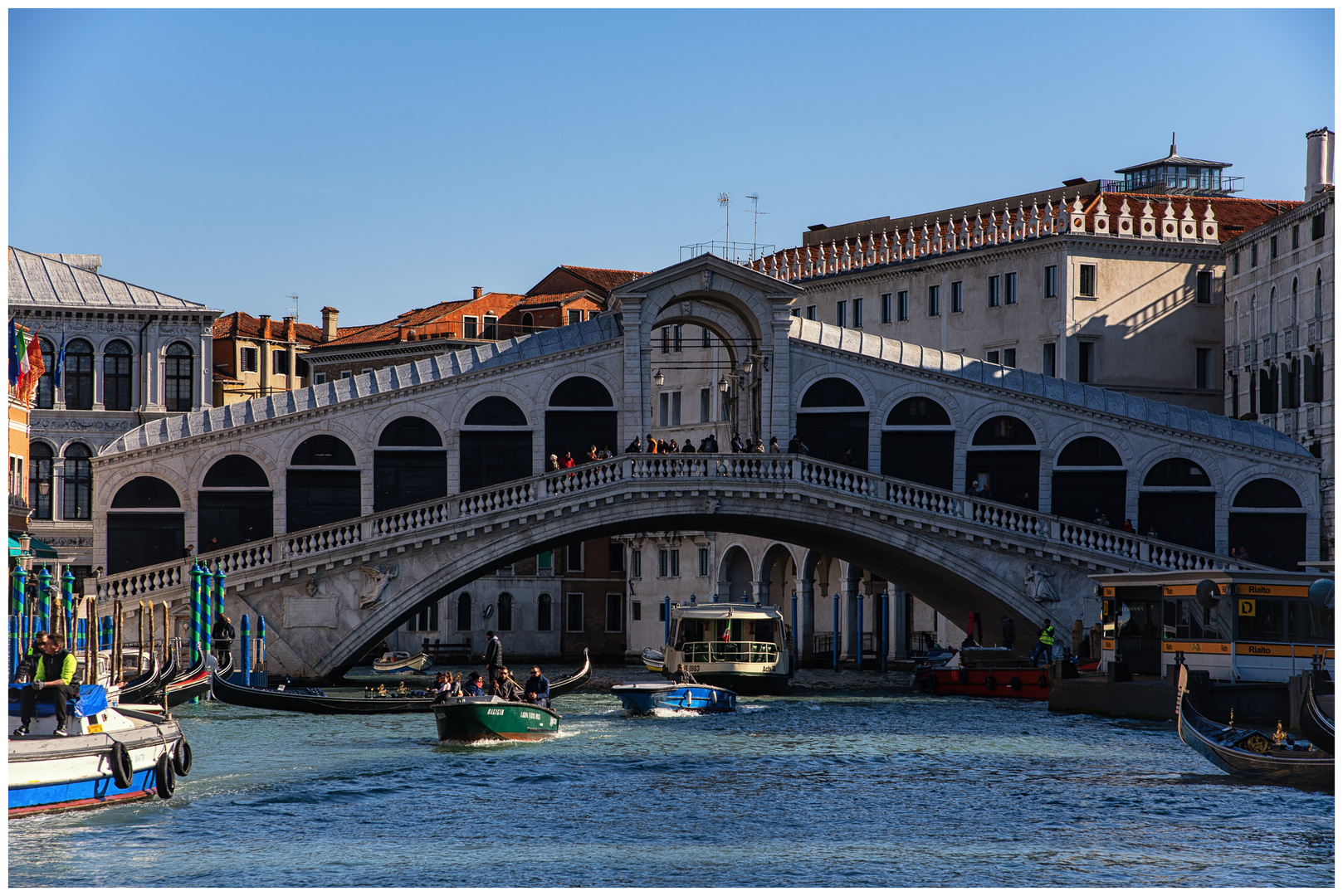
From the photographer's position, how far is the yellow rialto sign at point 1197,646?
2855cm

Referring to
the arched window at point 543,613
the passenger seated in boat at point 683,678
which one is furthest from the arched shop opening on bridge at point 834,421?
the arched window at point 543,613

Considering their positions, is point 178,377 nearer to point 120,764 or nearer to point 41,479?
point 41,479

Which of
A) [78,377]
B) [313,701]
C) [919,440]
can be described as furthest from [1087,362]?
[313,701]

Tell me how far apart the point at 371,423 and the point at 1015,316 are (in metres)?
20.3

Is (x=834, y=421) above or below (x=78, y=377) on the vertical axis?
below

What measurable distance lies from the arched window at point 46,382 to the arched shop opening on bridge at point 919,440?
16.7 meters

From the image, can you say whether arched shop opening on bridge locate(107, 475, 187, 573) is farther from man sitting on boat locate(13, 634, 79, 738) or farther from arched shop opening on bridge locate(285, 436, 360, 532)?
man sitting on boat locate(13, 634, 79, 738)

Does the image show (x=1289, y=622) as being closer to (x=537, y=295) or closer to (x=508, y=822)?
(x=508, y=822)

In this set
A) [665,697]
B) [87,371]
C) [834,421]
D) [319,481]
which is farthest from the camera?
[87,371]

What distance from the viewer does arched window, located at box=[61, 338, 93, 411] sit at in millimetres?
38219

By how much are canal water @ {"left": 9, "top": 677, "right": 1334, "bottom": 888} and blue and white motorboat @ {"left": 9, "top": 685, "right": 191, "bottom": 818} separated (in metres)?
0.21

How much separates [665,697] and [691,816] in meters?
11.1

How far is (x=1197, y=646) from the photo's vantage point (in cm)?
2920

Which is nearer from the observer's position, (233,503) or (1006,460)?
(233,503)
